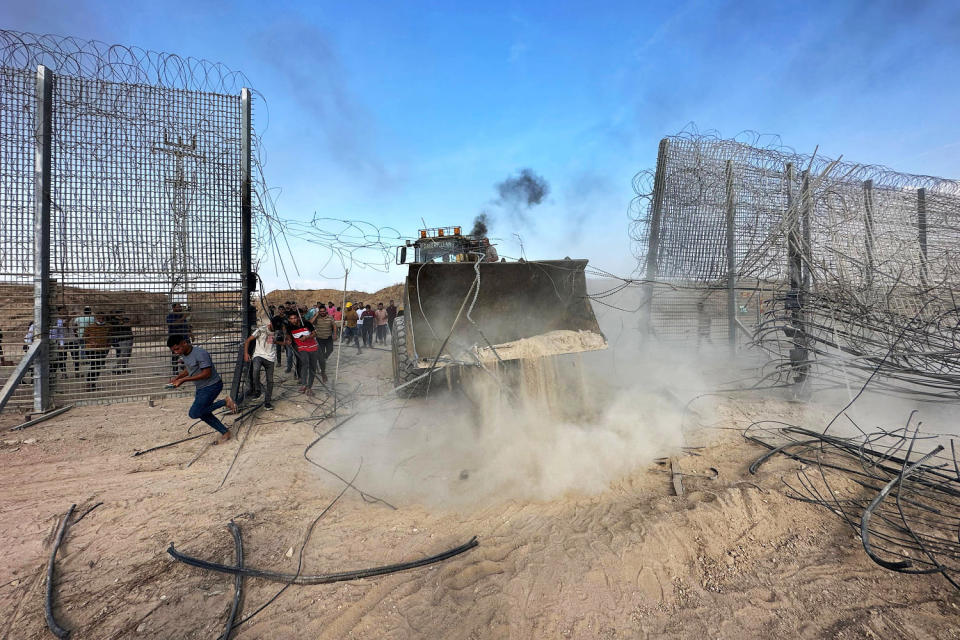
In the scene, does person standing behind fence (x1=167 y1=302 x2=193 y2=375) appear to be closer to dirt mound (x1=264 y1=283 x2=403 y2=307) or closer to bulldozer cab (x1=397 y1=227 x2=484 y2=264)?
bulldozer cab (x1=397 y1=227 x2=484 y2=264)

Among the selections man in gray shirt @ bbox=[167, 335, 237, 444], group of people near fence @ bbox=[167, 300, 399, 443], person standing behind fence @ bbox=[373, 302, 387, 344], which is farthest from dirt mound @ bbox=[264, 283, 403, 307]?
man in gray shirt @ bbox=[167, 335, 237, 444]

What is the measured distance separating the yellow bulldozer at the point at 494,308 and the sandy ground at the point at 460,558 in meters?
2.13

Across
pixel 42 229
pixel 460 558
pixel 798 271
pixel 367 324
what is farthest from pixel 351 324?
pixel 798 271

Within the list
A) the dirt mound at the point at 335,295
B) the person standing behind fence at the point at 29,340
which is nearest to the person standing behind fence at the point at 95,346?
the person standing behind fence at the point at 29,340

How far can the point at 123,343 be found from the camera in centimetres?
693

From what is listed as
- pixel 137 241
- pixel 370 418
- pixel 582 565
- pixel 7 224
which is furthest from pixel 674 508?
pixel 7 224

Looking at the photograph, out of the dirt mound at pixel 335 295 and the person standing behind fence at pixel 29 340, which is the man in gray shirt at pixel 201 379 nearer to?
the person standing behind fence at pixel 29 340

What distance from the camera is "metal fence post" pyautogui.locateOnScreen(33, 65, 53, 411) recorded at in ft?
20.3

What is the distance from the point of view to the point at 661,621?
7.89 feet

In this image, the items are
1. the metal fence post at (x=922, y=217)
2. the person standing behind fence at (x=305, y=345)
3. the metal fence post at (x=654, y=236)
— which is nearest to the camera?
the person standing behind fence at (x=305, y=345)

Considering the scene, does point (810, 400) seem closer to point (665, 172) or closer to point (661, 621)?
point (665, 172)

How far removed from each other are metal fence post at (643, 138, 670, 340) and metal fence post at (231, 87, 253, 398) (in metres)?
7.52

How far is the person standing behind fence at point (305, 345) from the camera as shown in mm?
7230

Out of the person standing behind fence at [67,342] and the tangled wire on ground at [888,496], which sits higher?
the person standing behind fence at [67,342]
